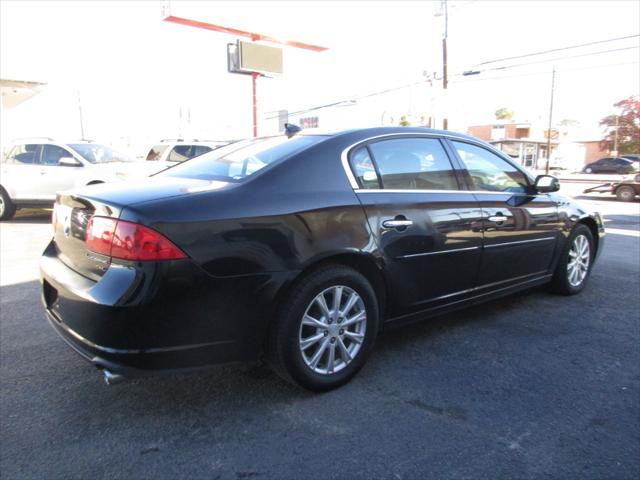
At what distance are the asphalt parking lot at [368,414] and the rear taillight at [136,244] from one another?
0.75 metres

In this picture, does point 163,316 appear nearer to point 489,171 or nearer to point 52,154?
point 489,171

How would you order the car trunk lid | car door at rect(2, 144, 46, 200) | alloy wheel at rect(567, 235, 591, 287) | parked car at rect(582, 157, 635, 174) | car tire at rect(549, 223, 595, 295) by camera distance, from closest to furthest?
the car trunk lid → car tire at rect(549, 223, 595, 295) → alloy wheel at rect(567, 235, 591, 287) → car door at rect(2, 144, 46, 200) → parked car at rect(582, 157, 635, 174)

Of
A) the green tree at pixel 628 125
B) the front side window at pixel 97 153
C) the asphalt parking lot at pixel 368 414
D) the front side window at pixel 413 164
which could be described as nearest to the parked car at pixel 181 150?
the front side window at pixel 97 153

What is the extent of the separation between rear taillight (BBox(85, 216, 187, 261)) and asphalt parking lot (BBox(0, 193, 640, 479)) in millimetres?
746

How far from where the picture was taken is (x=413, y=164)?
3531 millimetres

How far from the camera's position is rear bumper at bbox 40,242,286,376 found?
2.35 metres

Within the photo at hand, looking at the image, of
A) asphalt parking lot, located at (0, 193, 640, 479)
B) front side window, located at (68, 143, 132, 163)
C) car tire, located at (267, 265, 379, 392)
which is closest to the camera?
asphalt parking lot, located at (0, 193, 640, 479)

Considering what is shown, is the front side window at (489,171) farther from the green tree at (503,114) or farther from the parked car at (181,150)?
the green tree at (503,114)

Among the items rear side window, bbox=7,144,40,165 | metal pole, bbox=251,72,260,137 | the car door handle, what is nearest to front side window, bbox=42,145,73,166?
rear side window, bbox=7,144,40,165

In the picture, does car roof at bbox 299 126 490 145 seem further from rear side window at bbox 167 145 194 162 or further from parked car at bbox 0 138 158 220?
rear side window at bbox 167 145 194 162

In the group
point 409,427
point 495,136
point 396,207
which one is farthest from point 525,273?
point 495,136

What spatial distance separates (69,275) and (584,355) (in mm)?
3380

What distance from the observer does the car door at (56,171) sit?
10461 millimetres

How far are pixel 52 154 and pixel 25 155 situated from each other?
2.08 feet
